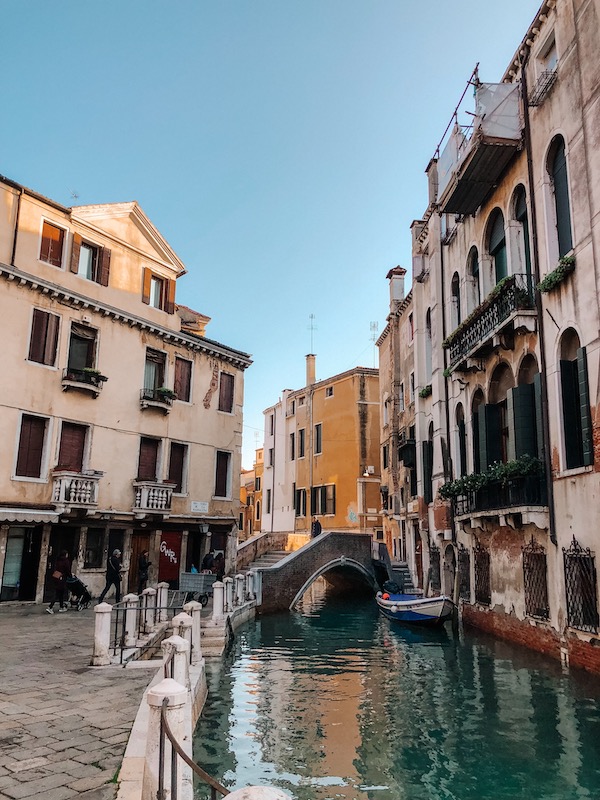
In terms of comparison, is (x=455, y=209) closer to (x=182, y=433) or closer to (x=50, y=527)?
(x=182, y=433)

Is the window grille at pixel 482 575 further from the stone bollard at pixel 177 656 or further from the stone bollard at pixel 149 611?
the stone bollard at pixel 177 656

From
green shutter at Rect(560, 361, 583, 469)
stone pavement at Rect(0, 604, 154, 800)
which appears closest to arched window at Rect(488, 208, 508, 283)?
green shutter at Rect(560, 361, 583, 469)

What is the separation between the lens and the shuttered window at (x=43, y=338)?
16953 mm

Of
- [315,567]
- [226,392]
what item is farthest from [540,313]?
[315,567]

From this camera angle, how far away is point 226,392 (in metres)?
23.4

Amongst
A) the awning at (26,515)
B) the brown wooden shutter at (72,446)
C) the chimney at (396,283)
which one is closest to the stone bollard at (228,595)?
the awning at (26,515)

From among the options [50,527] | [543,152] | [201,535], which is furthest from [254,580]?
[543,152]

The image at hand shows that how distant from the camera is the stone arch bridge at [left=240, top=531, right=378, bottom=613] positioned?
2148 centimetres

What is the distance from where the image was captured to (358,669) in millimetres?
12648

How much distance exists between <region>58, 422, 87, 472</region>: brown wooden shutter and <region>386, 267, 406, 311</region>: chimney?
14774 millimetres

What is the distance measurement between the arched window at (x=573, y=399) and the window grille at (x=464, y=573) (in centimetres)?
589

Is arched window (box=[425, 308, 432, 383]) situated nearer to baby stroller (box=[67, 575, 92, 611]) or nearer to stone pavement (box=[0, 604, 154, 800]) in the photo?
baby stroller (box=[67, 575, 92, 611])

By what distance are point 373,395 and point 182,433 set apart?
52.4 ft

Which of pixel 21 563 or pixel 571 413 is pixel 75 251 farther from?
pixel 571 413
